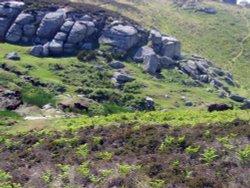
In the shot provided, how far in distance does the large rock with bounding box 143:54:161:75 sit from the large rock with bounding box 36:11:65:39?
70.5 ft

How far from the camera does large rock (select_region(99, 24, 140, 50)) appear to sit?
101m

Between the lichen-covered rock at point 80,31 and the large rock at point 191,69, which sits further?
the large rock at point 191,69

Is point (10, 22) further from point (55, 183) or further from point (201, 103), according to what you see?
point (55, 183)

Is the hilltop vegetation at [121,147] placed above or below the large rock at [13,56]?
above

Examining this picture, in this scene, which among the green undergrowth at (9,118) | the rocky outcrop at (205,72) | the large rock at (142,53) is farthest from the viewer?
the rocky outcrop at (205,72)

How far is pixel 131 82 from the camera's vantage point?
86375mm

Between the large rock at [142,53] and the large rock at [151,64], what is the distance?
5.62 ft

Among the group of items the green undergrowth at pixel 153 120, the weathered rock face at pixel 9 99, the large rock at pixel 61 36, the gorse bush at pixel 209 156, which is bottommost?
the large rock at pixel 61 36

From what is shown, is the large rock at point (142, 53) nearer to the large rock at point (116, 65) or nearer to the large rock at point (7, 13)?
the large rock at point (116, 65)

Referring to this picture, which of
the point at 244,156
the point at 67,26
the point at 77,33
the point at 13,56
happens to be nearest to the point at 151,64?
the point at 77,33

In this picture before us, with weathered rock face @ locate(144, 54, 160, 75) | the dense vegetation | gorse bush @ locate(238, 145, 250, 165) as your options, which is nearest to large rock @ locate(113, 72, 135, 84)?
weathered rock face @ locate(144, 54, 160, 75)

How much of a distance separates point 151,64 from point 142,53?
573 cm

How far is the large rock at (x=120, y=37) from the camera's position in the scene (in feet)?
332

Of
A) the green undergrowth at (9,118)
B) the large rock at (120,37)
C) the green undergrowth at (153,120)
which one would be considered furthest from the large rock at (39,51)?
the green undergrowth at (153,120)
